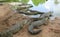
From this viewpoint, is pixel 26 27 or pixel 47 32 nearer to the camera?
pixel 47 32

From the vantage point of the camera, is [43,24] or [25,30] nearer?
[25,30]

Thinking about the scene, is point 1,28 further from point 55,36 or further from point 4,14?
point 55,36

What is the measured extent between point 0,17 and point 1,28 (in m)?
0.63

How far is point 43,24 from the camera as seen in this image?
5.30 meters

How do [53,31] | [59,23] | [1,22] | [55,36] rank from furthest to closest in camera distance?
1. [59,23]
2. [1,22]
3. [53,31]
4. [55,36]

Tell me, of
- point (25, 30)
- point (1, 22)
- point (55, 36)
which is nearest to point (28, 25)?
point (25, 30)

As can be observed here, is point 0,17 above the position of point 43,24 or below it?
above

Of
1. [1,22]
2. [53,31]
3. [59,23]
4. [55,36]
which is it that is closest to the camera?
[55,36]

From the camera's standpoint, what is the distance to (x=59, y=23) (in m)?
5.38

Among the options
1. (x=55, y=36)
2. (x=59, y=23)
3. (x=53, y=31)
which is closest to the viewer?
(x=55, y=36)

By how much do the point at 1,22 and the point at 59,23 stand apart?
1.81m

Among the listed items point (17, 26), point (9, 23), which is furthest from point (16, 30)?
point (9, 23)

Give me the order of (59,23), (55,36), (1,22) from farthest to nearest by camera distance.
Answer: (59,23) → (1,22) → (55,36)

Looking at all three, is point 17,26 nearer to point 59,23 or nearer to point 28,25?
point 28,25
